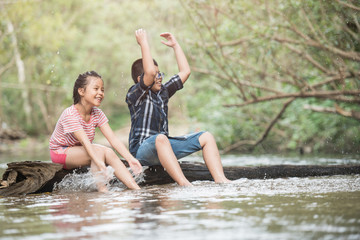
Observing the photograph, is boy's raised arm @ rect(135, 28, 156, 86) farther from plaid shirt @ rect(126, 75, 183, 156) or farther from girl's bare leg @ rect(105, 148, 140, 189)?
girl's bare leg @ rect(105, 148, 140, 189)

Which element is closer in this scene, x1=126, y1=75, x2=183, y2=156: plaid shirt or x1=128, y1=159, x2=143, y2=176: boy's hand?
x1=128, y1=159, x2=143, y2=176: boy's hand

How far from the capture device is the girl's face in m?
5.50

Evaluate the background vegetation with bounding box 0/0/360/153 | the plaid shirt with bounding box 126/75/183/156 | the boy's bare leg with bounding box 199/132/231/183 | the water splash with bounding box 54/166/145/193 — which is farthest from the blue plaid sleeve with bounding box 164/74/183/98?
the background vegetation with bounding box 0/0/360/153

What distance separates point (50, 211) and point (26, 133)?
2472 cm

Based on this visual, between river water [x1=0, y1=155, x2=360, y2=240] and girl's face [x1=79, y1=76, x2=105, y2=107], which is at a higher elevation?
girl's face [x1=79, y1=76, x2=105, y2=107]

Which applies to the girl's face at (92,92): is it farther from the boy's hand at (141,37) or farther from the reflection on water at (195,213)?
the reflection on water at (195,213)

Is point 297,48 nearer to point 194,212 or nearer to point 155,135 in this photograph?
point 155,135

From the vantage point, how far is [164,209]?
12.7 ft

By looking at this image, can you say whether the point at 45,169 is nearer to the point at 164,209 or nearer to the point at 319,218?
the point at 164,209

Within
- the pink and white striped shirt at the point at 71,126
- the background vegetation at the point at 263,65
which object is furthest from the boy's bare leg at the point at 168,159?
the background vegetation at the point at 263,65

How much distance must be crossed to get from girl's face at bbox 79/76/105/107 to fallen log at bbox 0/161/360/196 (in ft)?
2.26

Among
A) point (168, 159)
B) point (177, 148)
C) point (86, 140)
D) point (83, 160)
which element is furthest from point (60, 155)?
point (177, 148)

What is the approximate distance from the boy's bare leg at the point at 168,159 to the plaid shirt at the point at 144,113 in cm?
31

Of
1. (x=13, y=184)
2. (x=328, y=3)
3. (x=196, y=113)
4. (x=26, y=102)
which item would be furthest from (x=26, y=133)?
(x=13, y=184)
